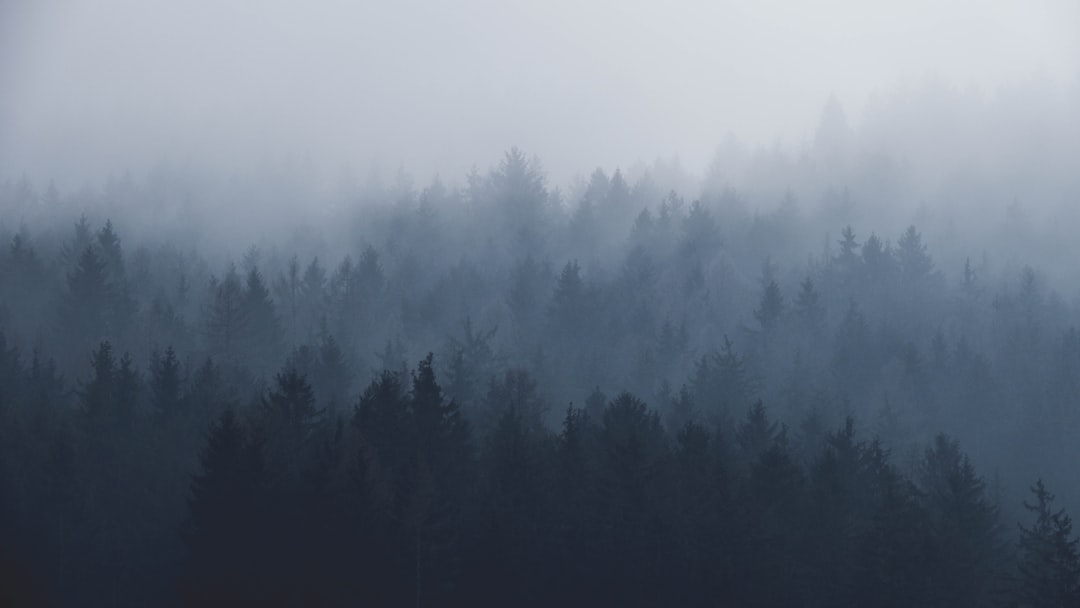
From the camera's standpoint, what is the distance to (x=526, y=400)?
66.2 m

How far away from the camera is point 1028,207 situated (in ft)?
439

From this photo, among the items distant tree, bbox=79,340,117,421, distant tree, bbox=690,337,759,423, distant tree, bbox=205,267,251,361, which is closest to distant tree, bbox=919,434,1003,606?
distant tree, bbox=690,337,759,423

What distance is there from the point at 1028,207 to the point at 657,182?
39987 mm

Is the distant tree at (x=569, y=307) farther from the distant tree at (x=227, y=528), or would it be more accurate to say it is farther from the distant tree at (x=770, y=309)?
the distant tree at (x=227, y=528)

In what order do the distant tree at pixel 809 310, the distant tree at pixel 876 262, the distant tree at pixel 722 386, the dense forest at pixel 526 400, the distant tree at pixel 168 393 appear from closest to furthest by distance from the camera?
the dense forest at pixel 526 400 < the distant tree at pixel 168 393 < the distant tree at pixel 722 386 < the distant tree at pixel 809 310 < the distant tree at pixel 876 262

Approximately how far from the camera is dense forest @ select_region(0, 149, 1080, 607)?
47.2 metres

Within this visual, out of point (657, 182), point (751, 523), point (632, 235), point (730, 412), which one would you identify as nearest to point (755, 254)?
point (632, 235)

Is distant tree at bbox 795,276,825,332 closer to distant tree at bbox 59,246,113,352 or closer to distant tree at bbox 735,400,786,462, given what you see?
distant tree at bbox 735,400,786,462

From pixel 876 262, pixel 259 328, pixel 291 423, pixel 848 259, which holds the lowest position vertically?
pixel 291 423

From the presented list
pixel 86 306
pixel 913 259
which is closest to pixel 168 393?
pixel 86 306

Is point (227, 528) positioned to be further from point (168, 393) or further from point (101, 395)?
point (101, 395)

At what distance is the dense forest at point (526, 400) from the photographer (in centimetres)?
4716

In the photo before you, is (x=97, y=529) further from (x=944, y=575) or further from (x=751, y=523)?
(x=944, y=575)

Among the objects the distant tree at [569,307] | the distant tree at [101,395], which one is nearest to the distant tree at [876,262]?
the distant tree at [569,307]
